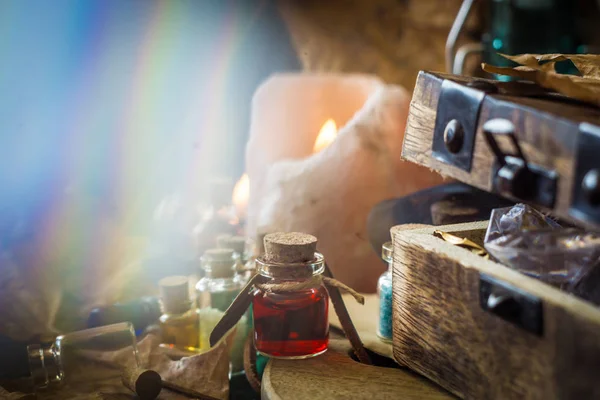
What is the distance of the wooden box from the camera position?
30.1 inches

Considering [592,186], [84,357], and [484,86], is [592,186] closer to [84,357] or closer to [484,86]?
[484,86]

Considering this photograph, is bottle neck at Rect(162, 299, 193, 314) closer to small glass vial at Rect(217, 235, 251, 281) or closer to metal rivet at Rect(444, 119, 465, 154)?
small glass vial at Rect(217, 235, 251, 281)

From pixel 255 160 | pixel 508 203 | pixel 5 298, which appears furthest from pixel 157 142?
pixel 508 203

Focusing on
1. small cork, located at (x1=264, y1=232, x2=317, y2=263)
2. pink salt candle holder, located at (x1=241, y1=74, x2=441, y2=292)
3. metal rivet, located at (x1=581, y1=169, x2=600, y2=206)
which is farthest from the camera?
pink salt candle holder, located at (x1=241, y1=74, x2=441, y2=292)

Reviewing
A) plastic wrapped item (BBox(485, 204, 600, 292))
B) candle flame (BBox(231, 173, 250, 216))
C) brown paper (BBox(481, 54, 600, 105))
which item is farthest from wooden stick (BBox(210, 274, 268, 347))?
candle flame (BBox(231, 173, 250, 216))

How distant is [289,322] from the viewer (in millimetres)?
1186

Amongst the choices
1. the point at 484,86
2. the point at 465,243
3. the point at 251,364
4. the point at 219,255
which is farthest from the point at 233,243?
the point at 484,86

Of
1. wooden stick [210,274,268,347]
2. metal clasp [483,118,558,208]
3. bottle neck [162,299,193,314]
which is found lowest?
bottle neck [162,299,193,314]

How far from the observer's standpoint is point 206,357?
49.3 inches

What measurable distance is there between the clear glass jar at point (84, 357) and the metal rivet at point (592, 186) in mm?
940

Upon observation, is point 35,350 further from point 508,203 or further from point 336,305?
point 508,203

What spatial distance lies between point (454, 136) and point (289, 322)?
0.49 meters

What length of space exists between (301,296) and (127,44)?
1.47 m

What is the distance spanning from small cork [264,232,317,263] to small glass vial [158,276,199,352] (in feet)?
1.02
